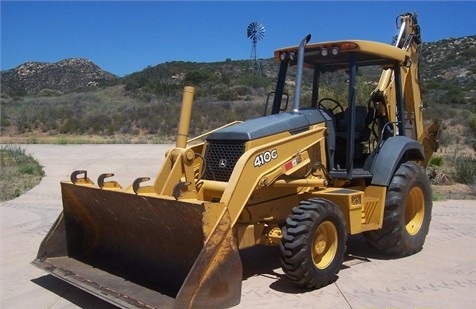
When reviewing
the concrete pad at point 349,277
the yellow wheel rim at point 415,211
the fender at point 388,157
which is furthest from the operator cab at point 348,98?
the concrete pad at point 349,277

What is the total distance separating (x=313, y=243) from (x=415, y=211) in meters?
2.52

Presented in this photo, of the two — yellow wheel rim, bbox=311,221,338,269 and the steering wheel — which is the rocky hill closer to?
the steering wheel

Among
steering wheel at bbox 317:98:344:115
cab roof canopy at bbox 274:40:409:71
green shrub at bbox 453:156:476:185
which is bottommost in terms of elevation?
green shrub at bbox 453:156:476:185

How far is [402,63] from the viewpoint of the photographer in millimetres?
7777

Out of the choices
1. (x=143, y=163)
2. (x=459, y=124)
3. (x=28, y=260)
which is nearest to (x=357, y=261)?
(x=28, y=260)

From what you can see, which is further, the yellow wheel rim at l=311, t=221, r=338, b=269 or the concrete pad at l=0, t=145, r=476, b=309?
the yellow wheel rim at l=311, t=221, r=338, b=269

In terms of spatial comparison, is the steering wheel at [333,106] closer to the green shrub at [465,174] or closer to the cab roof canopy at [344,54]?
the cab roof canopy at [344,54]

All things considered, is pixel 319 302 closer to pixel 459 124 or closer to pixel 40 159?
pixel 40 159

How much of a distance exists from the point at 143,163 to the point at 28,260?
11.7 metres

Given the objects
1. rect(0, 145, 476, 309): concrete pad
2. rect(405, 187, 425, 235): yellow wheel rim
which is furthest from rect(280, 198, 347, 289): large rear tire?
rect(405, 187, 425, 235): yellow wheel rim

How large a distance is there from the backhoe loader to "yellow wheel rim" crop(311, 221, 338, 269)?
0.04 feet

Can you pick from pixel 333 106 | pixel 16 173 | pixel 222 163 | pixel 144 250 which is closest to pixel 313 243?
pixel 222 163

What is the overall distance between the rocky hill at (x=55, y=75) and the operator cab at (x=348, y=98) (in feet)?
249

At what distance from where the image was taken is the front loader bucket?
16.1 feet
